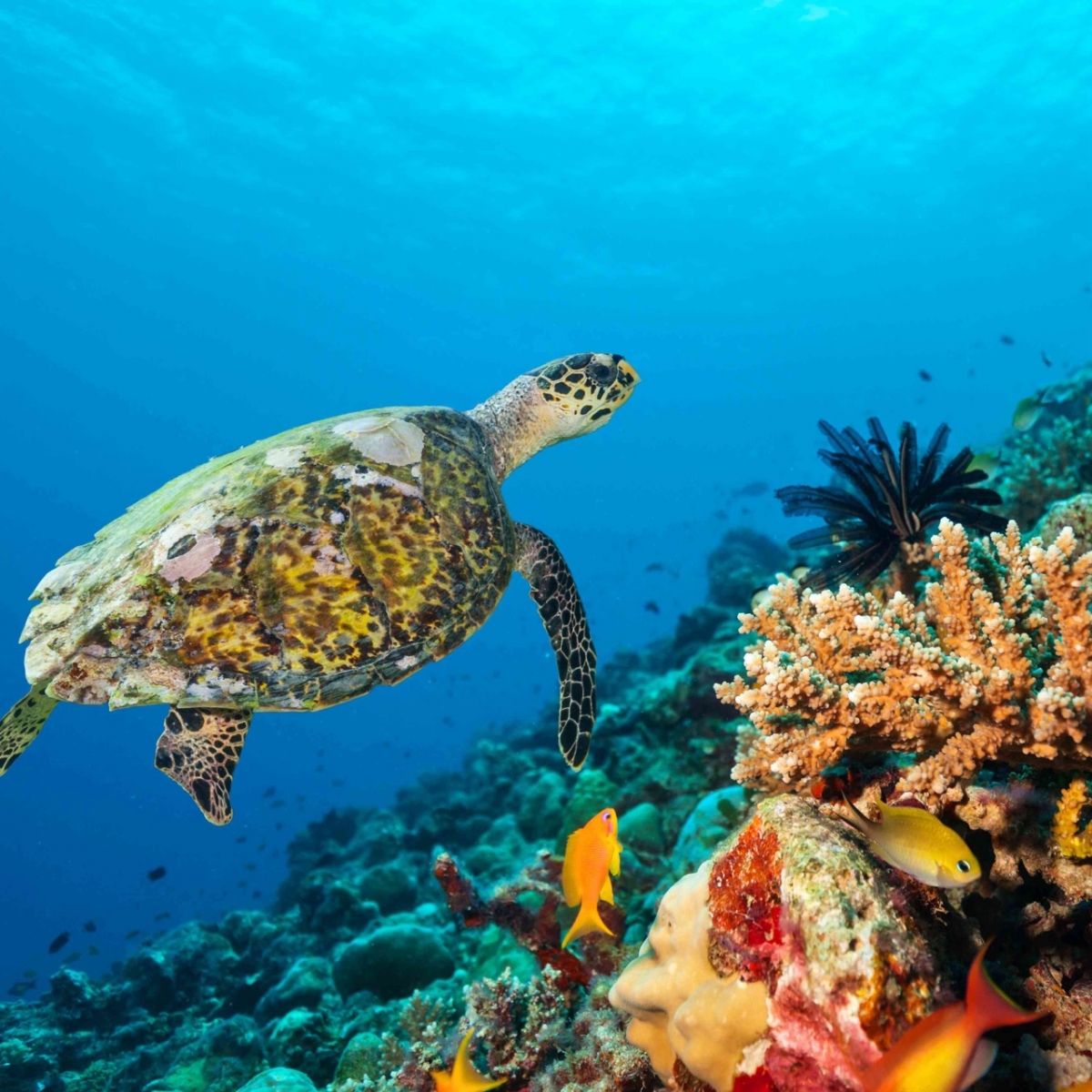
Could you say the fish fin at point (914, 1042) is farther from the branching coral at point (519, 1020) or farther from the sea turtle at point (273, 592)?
the sea turtle at point (273, 592)

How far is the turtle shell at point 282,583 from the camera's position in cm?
324

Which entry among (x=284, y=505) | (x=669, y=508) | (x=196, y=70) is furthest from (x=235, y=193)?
(x=669, y=508)

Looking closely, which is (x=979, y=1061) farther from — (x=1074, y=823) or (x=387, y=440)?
(x=387, y=440)

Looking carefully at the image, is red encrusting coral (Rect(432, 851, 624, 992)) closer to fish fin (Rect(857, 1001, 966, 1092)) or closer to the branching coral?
the branching coral

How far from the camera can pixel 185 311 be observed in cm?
6950

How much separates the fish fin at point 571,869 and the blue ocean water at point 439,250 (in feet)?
73.1

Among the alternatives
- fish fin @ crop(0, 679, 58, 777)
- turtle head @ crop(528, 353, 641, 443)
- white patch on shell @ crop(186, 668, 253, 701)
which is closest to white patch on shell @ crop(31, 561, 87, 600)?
fish fin @ crop(0, 679, 58, 777)

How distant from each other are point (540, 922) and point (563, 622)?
205 centimetres

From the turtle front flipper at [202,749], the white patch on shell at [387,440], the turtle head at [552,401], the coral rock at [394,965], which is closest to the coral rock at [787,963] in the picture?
the turtle front flipper at [202,749]

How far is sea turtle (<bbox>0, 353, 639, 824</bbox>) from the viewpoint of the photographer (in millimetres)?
3256

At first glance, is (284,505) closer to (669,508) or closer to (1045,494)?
(1045,494)

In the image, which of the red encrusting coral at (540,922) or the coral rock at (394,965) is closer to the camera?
the red encrusting coral at (540,922)

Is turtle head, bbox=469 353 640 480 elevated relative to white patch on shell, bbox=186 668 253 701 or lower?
elevated

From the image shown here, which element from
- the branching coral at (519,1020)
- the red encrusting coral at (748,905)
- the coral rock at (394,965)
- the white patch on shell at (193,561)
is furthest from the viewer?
the coral rock at (394,965)
